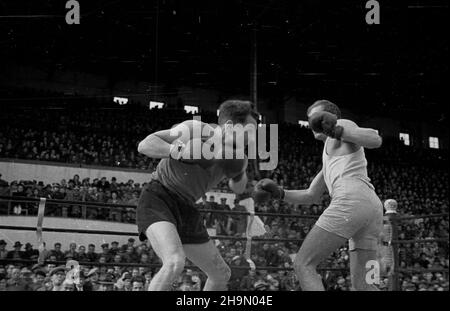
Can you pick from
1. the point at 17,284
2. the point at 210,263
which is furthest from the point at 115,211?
the point at 210,263

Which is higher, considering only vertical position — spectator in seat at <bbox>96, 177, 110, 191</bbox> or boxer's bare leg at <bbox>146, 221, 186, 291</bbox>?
spectator in seat at <bbox>96, 177, 110, 191</bbox>

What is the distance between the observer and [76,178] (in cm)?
1137

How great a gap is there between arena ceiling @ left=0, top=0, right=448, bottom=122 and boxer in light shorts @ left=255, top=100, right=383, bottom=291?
11.0 m

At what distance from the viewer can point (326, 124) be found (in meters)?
3.09

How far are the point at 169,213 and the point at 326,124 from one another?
100 cm

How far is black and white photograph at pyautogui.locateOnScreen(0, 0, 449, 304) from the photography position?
3113 mm

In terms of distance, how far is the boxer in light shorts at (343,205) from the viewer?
10.2 feet

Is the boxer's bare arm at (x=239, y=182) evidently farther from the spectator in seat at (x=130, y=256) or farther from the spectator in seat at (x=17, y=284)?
the spectator in seat at (x=130, y=256)

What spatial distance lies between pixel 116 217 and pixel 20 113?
4.99 metres

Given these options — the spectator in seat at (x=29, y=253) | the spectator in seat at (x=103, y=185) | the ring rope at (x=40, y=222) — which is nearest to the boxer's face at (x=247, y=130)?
the ring rope at (x=40, y=222)

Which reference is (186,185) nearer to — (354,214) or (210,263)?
(210,263)

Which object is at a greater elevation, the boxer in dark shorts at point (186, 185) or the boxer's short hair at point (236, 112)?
the boxer's short hair at point (236, 112)

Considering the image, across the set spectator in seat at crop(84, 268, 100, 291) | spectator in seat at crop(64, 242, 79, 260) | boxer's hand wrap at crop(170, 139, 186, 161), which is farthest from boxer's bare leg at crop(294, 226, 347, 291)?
spectator in seat at crop(64, 242, 79, 260)

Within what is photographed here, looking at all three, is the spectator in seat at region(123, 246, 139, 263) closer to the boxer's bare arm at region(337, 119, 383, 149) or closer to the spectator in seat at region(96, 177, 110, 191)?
the spectator in seat at region(96, 177, 110, 191)
